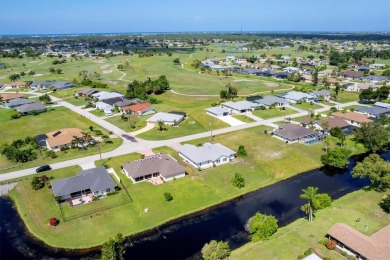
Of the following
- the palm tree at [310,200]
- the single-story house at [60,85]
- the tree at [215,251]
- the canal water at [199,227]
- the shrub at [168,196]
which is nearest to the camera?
the tree at [215,251]

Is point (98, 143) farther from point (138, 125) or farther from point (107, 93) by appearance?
point (107, 93)

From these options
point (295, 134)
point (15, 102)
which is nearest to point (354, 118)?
point (295, 134)

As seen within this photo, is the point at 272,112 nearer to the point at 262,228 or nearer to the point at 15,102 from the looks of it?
the point at 262,228

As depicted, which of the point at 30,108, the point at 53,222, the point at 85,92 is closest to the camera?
the point at 53,222

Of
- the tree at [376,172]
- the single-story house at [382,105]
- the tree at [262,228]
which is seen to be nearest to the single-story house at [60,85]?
the tree at [262,228]

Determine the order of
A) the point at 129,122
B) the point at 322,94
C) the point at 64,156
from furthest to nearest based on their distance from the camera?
the point at 322,94
the point at 129,122
the point at 64,156

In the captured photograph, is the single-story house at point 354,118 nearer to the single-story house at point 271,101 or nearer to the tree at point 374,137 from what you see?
the tree at point 374,137

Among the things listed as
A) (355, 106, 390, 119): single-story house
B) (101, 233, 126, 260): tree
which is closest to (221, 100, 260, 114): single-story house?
(355, 106, 390, 119): single-story house

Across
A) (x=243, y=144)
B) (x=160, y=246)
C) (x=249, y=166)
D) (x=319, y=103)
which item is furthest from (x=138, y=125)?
(x=319, y=103)
